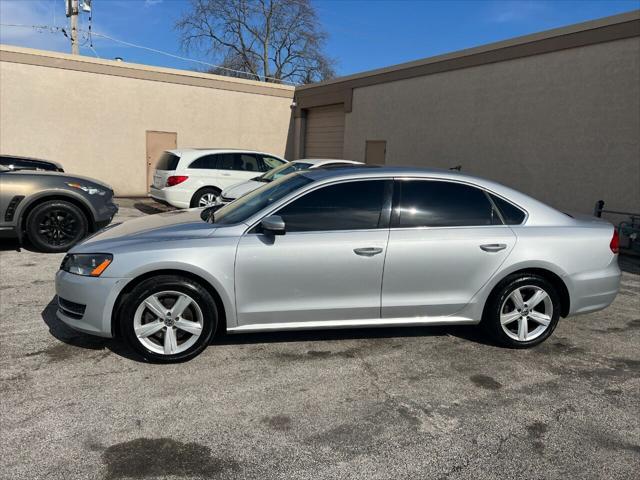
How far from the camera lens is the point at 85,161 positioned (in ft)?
49.5

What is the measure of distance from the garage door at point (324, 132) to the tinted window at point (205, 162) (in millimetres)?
6815

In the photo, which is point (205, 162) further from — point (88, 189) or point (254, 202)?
point (254, 202)

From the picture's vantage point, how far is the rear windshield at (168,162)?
35.3ft

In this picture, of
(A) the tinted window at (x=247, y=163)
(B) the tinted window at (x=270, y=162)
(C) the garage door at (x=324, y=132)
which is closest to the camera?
(A) the tinted window at (x=247, y=163)

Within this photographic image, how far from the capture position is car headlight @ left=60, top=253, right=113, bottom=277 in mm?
3598

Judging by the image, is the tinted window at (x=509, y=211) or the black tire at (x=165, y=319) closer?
the black tire at (x=165, y=319)

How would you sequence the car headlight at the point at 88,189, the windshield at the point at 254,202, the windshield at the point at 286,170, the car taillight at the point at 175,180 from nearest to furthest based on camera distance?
the windshield at the point at 254,202 → the car headlight at the point at 88,189 → the windshield at the point at 286,170 → the car taillight at the point at 175,180

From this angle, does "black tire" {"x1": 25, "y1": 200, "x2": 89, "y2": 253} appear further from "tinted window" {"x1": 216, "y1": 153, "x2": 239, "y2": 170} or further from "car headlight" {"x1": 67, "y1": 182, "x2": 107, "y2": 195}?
"tinted window" {"x1": 216, "y1": 153, "x2": 239, "y2": 170}

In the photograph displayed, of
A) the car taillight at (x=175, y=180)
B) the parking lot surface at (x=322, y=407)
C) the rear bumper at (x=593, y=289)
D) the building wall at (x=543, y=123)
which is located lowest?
the parking lot surface at (x=322, y=407)

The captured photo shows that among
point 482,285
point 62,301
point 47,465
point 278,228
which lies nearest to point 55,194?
point 62,301

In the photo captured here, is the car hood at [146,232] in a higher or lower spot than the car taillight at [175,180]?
lower

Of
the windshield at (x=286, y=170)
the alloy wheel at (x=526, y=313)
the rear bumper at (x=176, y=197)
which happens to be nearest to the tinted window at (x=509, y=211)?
the alloy wheel at (x=526, y=313)

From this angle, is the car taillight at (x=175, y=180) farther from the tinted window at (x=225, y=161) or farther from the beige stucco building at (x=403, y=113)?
the beige stucco building at (x=403, y=113)

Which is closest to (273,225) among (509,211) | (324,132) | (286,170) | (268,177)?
(509,211)
